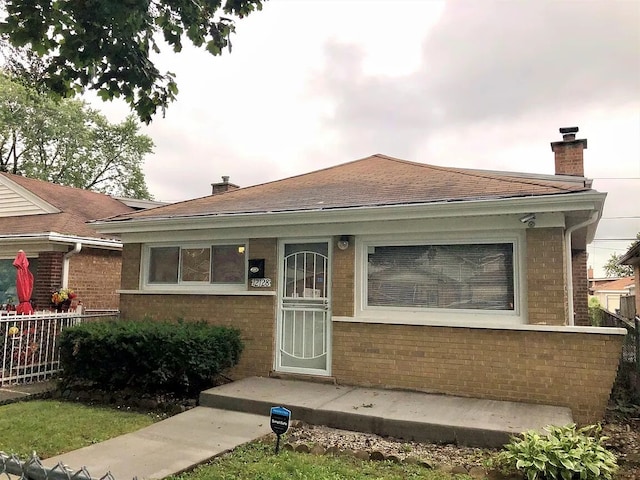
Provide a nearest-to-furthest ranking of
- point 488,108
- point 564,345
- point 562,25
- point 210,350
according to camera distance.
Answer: point 564,345 → point 210,350 → point 562,25 → point 488,108

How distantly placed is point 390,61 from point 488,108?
6001 millimetres

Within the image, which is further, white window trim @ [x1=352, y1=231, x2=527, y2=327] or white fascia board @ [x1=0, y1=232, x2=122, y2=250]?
white fascia board @ [x1=0, y1=232, x2=122, y2=250]

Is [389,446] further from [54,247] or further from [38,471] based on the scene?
[54,247]

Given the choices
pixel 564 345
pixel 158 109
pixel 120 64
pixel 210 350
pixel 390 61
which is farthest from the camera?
pixel 390 61

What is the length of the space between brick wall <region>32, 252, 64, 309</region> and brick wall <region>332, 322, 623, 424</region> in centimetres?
748

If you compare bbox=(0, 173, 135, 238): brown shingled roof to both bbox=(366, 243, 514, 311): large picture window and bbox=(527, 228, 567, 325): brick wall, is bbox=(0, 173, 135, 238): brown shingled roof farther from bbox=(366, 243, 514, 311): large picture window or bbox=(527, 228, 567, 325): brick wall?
bbox=(527, 228, 567, 325): brick wall

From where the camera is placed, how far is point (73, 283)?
11391 mm

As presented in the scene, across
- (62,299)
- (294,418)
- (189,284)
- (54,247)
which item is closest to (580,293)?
(294,418)

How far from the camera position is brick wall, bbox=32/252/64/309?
1105 centimetres

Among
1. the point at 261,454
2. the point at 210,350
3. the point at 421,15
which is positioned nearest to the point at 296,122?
the point at 421,15

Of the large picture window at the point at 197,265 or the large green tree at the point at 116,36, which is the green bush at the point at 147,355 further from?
the large green tree at the point at 116,36

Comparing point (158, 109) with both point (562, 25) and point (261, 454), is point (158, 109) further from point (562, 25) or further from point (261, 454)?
point (562, 25)

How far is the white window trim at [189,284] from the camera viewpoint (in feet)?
27.1

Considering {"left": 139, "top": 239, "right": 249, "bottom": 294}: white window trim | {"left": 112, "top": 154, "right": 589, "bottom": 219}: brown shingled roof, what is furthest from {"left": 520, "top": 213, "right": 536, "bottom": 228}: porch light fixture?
{"left": 139, "top": 239, "right": 249, "bottom": 294}: white window trim
